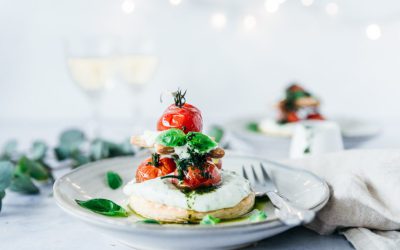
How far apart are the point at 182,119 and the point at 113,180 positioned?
360mm

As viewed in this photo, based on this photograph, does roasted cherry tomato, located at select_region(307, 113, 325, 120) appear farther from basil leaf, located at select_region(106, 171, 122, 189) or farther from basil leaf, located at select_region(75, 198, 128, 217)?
basil leaf, located at select_region(75, 198, 128, 217)

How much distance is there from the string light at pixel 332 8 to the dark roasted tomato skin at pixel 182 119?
261 cm

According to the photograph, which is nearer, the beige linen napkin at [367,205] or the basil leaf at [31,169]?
the beige linen napkin at [367,205]

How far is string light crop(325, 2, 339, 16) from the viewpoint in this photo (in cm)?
388

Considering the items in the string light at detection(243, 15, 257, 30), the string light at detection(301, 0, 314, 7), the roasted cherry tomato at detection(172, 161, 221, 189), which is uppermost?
the string light at detection(301, 0, 314, 7)

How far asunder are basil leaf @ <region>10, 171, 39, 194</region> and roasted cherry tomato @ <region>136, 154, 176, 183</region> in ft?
1.86

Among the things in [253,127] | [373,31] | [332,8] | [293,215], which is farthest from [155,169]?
[373,31]

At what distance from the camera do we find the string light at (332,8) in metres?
3.88

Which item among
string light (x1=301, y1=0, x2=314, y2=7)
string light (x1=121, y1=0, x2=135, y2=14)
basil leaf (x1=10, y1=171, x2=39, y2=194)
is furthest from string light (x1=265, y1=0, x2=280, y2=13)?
basil leaf (x1=10, y1=171, x2=39, y2=194)

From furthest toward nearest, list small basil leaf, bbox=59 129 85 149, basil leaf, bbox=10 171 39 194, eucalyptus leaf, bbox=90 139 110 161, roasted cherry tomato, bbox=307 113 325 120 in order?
roasted cherry tomato, bbox=307 113 325 120 < small basil leaf, bbox=59 129 85 149 < eucalyptus leaf, bbox=90 139 110 161 < basil leaf, bbox=10 171 39 194

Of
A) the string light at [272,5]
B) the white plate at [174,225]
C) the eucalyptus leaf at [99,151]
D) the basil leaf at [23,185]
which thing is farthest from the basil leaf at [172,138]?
the string light at [272,5]

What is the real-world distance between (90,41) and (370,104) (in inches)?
88.7

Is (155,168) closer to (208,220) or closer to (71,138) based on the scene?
(208,220)

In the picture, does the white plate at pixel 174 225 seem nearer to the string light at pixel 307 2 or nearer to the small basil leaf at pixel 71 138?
the small basil leaf at pixel 71 138
